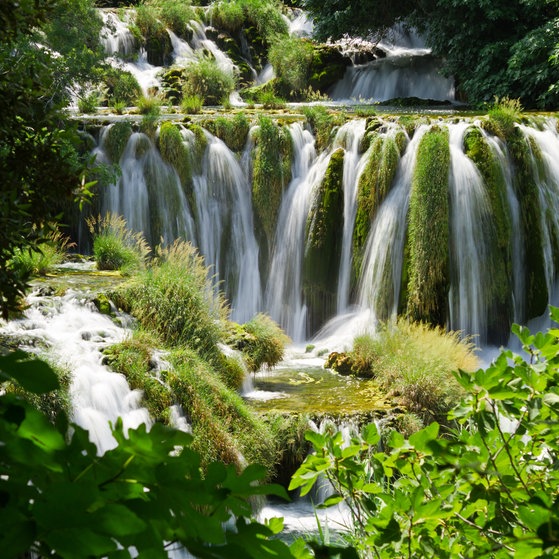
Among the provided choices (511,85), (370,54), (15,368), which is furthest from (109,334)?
(370,54)

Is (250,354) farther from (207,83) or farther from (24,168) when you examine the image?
(207,83)

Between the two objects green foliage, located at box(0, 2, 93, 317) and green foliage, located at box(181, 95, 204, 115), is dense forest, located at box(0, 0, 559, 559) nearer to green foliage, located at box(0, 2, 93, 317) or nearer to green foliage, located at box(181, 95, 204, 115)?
green foliage, located at box(0, 2, 93, 317)

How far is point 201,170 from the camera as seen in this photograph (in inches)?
531

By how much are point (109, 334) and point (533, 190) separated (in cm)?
814

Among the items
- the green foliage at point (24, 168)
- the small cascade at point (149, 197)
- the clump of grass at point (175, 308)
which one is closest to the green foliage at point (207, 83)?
the small cascade at point (149, 197)

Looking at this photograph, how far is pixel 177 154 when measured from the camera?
13.2 meters

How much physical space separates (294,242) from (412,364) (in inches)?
197

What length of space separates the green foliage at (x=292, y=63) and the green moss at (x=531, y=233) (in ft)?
35.3

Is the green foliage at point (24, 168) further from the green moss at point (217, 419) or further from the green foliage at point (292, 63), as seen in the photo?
the green foliage at point (292, 63)

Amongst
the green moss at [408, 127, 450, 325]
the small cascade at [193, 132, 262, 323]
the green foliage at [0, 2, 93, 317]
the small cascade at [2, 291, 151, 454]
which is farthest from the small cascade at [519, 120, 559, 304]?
the green foliage at [0, 2, 93, 317]

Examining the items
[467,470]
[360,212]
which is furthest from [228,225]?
[467,470]

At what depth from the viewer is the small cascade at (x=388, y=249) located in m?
12.0

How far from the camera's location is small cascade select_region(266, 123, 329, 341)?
510 inches

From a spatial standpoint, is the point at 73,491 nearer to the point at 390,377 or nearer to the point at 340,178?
the point at 390,377
